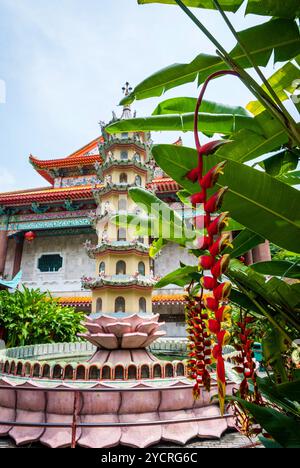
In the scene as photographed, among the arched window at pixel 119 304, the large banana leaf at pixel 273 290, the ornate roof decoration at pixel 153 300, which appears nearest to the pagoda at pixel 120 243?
the arched window at pixel 119 304

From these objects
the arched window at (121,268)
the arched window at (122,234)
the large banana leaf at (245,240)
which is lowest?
the large banana leaf at (245,240)

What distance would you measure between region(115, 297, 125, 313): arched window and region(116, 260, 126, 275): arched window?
→ 0.48 metres

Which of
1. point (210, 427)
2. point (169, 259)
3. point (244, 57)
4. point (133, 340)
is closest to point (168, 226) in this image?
point (244, 57)

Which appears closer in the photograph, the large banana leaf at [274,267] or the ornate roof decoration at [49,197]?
the large banana leaf at [274,267]

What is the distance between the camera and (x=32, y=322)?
854cm

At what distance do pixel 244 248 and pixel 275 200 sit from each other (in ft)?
1.57

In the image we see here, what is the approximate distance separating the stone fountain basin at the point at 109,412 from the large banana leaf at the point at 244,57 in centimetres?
340

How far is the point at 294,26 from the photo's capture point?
0.96 m

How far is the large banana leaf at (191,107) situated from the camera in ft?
4.09

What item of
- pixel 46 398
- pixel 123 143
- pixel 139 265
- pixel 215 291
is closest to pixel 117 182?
pixel 123 143

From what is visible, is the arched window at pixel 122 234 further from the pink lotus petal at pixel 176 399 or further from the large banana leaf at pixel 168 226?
the large banana leaf at pixel 168 226

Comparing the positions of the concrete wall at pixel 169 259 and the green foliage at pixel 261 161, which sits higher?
the concrete wall at pixel 169 259

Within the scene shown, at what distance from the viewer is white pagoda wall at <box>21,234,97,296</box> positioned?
13438 millimetres

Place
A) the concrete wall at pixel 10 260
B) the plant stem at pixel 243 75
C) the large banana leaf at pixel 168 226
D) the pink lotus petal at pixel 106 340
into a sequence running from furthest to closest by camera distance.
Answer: the concrete wall at pixel 10 260 < the pink lotus petal at pixel 106 340 < the large banana leaf at pixel 168 226 < the plant stem at pixel 243 75
